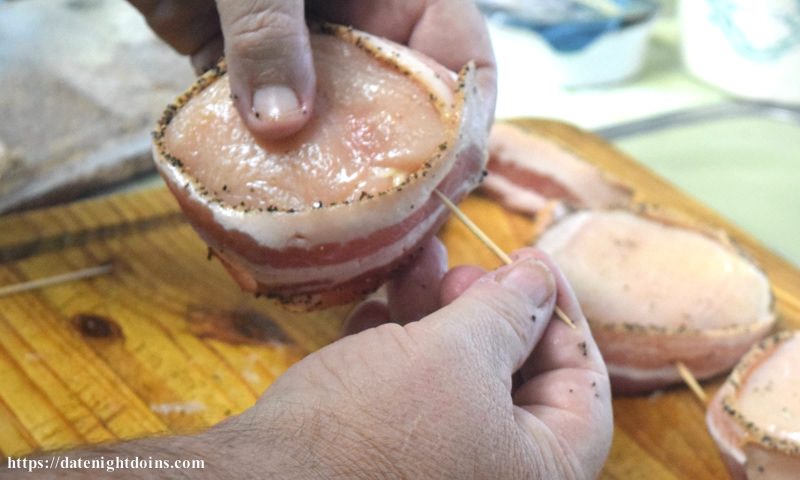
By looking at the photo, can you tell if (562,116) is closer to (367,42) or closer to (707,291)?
(707,291)

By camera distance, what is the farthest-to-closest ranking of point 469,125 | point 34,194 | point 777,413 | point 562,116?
point 562,116 < point 34,194 < point 777,413 < point 469,125

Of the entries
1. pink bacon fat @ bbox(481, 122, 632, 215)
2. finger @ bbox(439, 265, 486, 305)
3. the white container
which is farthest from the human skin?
the white container

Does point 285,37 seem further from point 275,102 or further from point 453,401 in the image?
point 453,401

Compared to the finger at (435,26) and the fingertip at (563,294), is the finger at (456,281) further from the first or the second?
the finger at (435,26)

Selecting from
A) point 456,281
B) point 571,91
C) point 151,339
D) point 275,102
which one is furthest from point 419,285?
point 571,91

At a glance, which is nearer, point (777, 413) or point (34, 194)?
point (777, 413)

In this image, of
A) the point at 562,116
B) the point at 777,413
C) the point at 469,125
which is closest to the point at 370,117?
the point at 469,125
